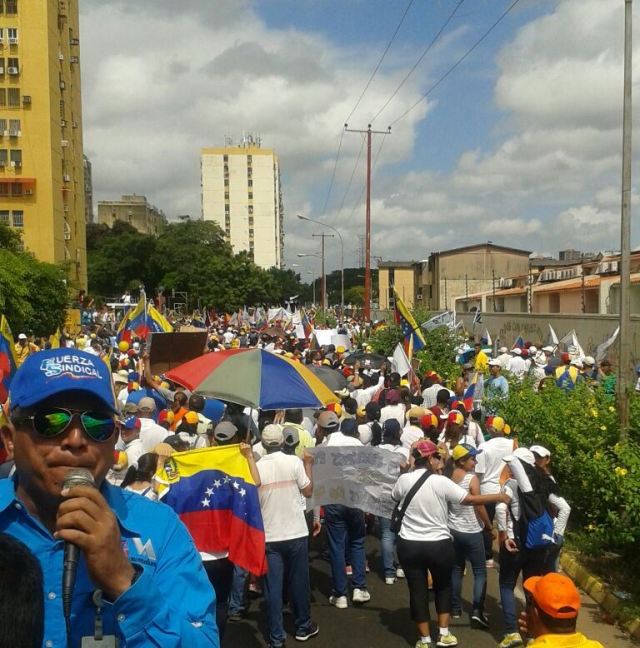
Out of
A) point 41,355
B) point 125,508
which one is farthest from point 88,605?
point 41,355

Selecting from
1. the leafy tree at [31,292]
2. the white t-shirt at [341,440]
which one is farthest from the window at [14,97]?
the white t-shirt at [341,440]

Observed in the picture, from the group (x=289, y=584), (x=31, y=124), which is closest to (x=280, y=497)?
(x=289, y=584)

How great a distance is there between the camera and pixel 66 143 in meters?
58.7

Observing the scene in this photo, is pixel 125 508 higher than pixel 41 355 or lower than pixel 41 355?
lower

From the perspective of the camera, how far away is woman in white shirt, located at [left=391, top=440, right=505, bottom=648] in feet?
18.6

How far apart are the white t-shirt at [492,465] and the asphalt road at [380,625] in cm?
108

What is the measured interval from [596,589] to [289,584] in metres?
3.06

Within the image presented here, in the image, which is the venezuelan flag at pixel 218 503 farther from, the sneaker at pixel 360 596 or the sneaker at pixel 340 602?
the sneaker at pixel 360 596

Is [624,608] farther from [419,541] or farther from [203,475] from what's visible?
[203,475]

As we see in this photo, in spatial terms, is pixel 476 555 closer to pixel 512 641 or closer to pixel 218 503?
pixel 512 641

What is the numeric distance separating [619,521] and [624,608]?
0.73 meters

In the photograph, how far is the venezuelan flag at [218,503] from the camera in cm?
516

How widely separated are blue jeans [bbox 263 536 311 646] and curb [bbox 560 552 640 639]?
2.66m

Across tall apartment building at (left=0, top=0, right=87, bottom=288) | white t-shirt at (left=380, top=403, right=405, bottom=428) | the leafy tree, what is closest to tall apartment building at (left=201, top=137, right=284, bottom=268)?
tall apartment building at (left=0, top=0, right=87, bottom=288)
